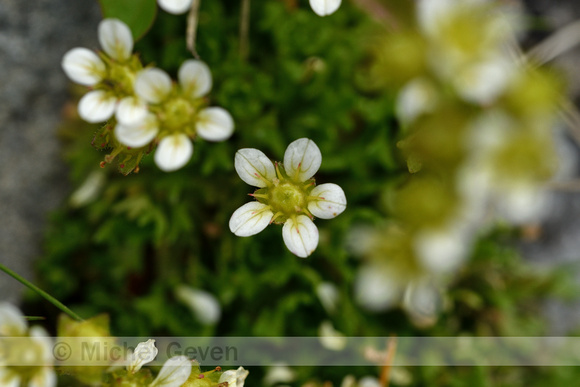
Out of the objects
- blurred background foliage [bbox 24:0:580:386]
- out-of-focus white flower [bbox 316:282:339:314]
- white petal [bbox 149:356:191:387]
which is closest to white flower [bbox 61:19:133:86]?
blurred background foliage [bbox 24:0:580:386]

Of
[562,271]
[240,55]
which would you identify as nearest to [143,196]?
[240,55]

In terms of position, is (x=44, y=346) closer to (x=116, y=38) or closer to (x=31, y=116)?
(x=116, y=38)

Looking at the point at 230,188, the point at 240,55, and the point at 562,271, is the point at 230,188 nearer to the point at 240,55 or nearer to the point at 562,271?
the point at 240,55

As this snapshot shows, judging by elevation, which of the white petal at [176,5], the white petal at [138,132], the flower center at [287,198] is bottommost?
the flower center at [287,198]

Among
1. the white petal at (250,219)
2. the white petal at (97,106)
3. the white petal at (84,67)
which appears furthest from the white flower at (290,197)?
the white petal at (84,67)

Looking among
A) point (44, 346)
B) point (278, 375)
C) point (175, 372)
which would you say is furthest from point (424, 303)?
point (44, 346)

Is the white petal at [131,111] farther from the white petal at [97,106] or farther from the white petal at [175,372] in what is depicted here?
the white petal at [175,372]

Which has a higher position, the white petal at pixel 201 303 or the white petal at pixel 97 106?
the white petal at pixel 97 106
